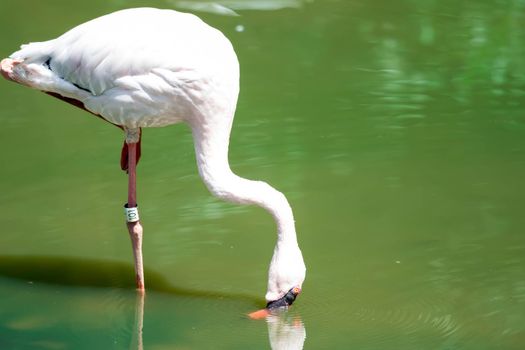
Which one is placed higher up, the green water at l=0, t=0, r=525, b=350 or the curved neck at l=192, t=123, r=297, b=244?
the curved neck at l=192, t=123, r=297, b=244

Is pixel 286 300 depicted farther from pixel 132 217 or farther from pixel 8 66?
pixel 8 66

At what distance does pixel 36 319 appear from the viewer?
19.7 ft

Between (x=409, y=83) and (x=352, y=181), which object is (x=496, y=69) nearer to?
(x=409, y=83)

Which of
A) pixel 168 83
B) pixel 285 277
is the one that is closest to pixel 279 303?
pixel 285 277

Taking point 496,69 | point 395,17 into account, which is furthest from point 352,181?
point 395,17

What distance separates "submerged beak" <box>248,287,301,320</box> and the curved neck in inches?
16.7

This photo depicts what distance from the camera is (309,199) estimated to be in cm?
753

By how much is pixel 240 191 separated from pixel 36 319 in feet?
4.46

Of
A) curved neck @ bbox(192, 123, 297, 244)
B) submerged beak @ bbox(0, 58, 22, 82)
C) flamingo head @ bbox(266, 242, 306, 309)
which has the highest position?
submerged beak @ bbox(0, 58, 22, 82)

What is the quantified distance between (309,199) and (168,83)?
1.88 m

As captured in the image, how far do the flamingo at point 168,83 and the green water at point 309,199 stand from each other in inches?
15.6

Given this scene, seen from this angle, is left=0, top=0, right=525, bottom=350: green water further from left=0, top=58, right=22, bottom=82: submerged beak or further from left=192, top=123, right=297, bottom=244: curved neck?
left=0, top=58, right=22, bottom=82: submerged beak

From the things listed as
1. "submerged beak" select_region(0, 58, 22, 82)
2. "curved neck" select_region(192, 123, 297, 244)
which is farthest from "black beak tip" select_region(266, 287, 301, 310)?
"submerged beak" select_region(0, 58, 22, 82)

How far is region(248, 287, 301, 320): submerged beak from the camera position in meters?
5.91
